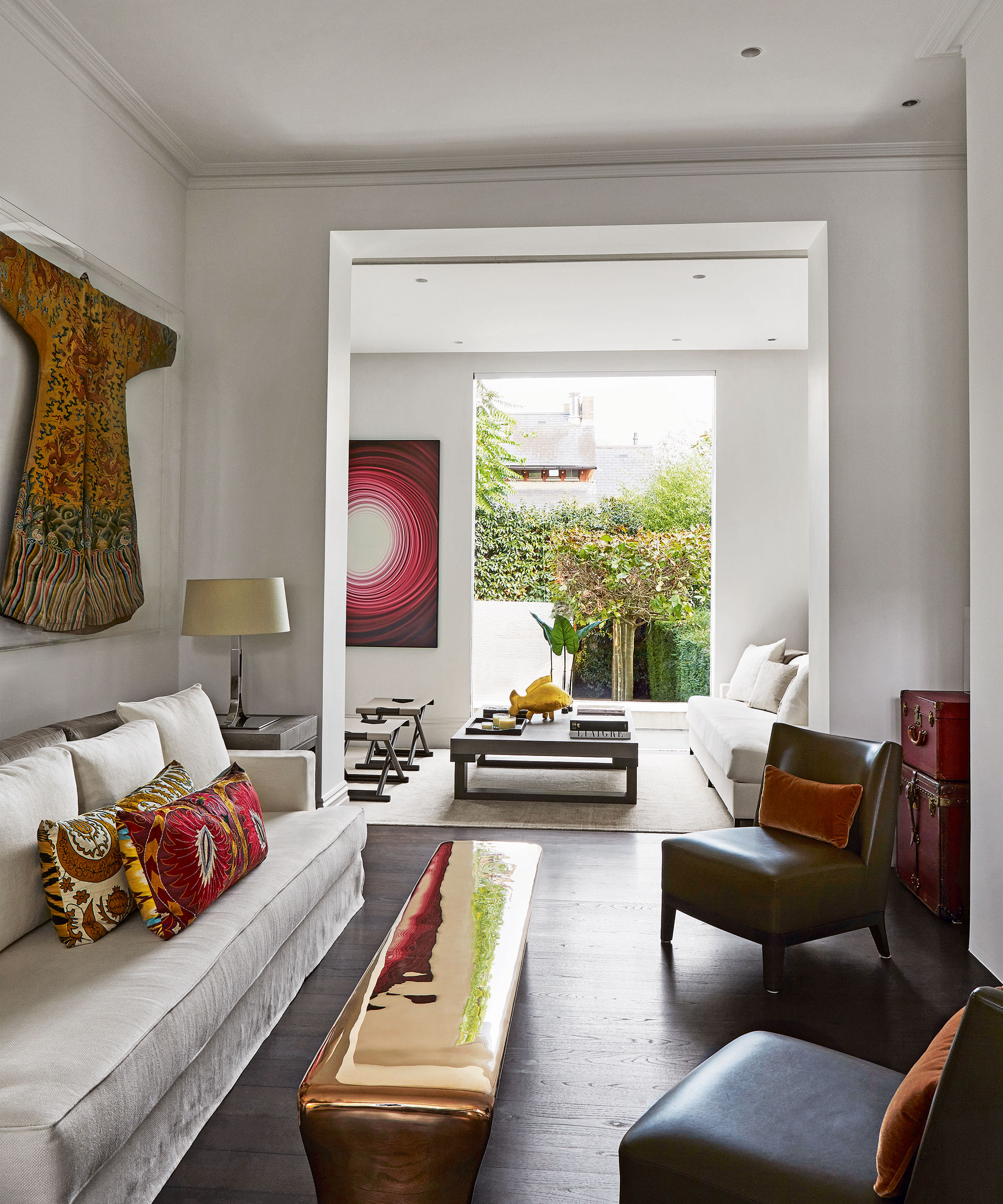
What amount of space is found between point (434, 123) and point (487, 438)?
398cm

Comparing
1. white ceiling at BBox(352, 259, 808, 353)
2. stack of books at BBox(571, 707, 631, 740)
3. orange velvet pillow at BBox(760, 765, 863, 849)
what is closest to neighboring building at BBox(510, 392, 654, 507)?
white ceiling at BBox(352, 259, 808, 353)

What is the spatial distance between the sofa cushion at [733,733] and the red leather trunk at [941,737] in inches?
24.2

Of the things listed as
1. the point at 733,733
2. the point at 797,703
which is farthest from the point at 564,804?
the point at 797,703

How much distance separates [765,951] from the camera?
277 centimetres

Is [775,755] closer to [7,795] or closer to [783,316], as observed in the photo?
[7,795]

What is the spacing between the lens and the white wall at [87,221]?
3.12m

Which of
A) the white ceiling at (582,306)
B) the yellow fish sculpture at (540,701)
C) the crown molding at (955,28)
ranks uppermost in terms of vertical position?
the crown molding at (955,28)

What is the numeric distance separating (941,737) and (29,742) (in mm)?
3186

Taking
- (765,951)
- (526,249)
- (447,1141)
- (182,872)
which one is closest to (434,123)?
(526,249)

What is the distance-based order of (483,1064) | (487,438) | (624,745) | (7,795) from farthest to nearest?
(487,438)
(624,745)
(7,795)
(483,1064)

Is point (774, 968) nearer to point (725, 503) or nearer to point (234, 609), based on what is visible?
point (234, 609)

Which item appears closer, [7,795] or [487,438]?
[7,795]

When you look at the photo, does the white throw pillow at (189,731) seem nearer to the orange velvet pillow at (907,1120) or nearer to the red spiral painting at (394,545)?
the orange velvet pillow at (907,1120)

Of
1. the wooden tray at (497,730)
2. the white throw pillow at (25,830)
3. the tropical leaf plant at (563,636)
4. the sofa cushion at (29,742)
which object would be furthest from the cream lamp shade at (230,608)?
the tropical leaf plant at (563,636)
